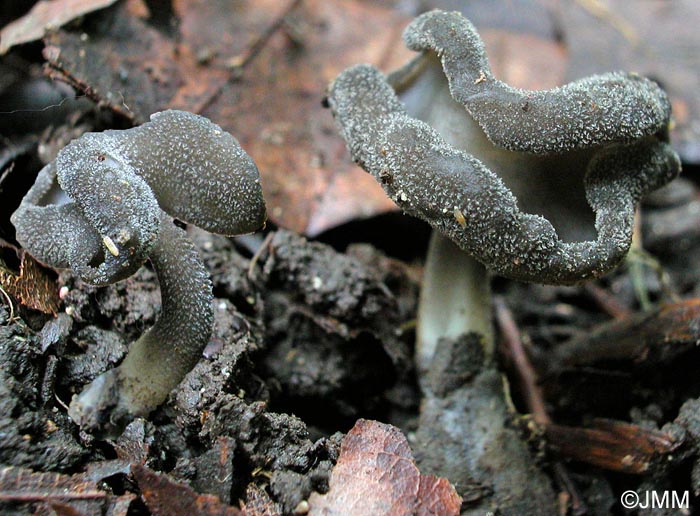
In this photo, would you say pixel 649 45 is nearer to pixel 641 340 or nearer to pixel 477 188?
pixel 641 340

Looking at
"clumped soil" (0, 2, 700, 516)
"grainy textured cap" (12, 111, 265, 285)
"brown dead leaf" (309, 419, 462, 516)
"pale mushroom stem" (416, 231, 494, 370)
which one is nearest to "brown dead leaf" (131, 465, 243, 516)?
"clumped soil" (0, 2, 700, 516)

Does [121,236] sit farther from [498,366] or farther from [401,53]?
[401,53]

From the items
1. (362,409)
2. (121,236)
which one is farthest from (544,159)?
(121,236)

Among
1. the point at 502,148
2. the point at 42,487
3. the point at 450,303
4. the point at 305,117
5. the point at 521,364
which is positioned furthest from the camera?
the point at 305,117

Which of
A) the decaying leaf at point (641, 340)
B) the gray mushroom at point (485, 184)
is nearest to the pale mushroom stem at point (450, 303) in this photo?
the gray mushroom at point (485, 184)

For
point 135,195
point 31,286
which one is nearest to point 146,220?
point 135,195

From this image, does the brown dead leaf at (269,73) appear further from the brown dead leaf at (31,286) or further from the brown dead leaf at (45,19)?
the brown dead leaf at (31,286)
